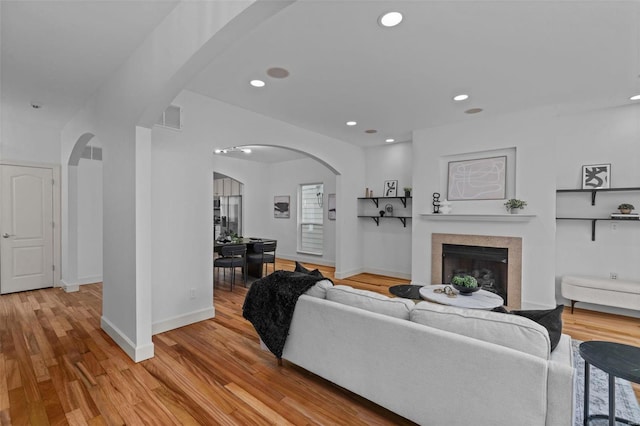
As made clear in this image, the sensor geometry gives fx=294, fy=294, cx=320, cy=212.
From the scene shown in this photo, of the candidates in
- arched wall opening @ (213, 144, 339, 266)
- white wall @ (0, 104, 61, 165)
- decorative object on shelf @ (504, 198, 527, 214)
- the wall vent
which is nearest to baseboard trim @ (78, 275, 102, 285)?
white wall @ (0, 104, 61, 165)

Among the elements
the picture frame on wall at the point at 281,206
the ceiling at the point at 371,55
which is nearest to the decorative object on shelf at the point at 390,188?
the ceiling at the point at 371,55

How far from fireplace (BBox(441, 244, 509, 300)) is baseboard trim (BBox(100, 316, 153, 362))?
4.27 metres

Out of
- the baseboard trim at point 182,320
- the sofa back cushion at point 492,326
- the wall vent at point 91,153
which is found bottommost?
the baseboard trim at point 182,320

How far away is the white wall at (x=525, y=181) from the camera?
408 cm

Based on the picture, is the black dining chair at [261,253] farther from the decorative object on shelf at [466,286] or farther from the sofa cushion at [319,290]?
the decorative object on shelf at [466,286]

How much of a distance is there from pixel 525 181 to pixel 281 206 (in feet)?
19.6

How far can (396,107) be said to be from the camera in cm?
408

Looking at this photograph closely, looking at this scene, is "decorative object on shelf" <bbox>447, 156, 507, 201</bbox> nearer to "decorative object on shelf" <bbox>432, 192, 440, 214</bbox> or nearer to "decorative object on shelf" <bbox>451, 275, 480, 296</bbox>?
"decorative object on shelf" <bbox>432, 192, 440, 214</bbox>

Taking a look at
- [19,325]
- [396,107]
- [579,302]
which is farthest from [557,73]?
[19,325]

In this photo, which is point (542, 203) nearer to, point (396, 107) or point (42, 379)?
point (396, 107)

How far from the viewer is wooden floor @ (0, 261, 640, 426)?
78.3 inches

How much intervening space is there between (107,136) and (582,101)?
18.9 ft

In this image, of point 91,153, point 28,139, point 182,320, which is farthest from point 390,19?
point 28,139

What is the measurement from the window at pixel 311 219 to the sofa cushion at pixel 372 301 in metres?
5.47
